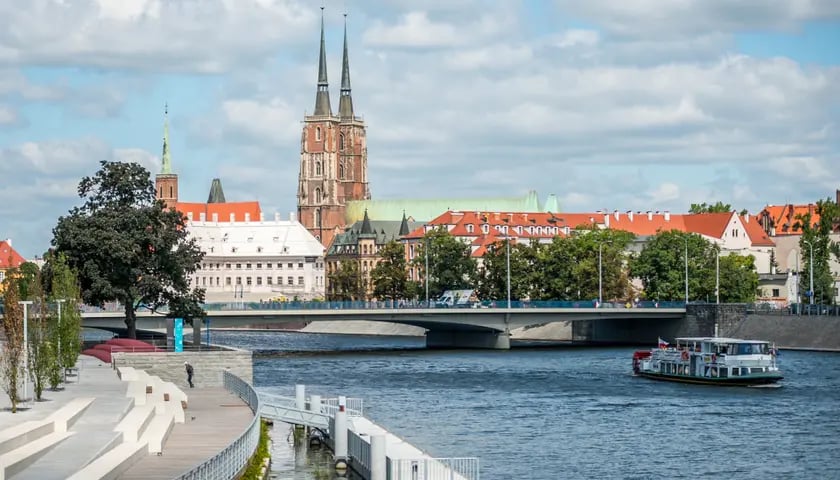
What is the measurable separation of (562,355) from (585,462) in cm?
6930

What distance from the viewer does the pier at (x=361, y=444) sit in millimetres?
42719

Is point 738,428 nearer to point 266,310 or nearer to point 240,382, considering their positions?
point 240,382

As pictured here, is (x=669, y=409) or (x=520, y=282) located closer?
(x=669, y=409)

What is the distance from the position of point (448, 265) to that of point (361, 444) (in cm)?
12579

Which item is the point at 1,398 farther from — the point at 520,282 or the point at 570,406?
the point at 520,282

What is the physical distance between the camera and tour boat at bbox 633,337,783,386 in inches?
3642

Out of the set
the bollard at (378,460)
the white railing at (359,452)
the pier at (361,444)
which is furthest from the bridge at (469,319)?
the bollard at (378,460)

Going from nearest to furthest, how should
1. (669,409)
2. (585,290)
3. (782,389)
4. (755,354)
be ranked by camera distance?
(669,409) → (782,389) → (755,354) → (585,290)

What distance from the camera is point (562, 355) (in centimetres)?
12469

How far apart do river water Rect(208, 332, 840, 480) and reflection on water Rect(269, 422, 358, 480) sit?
0.07 m

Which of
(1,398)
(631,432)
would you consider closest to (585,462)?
(631,432)

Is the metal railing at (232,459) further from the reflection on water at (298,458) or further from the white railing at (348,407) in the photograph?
the white railing at (348,407)

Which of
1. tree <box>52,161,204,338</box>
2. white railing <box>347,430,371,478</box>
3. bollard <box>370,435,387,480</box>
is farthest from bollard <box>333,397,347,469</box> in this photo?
tree <box>52,161,204,338</box>

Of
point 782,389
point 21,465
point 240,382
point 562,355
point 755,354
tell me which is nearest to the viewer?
point 21,465
